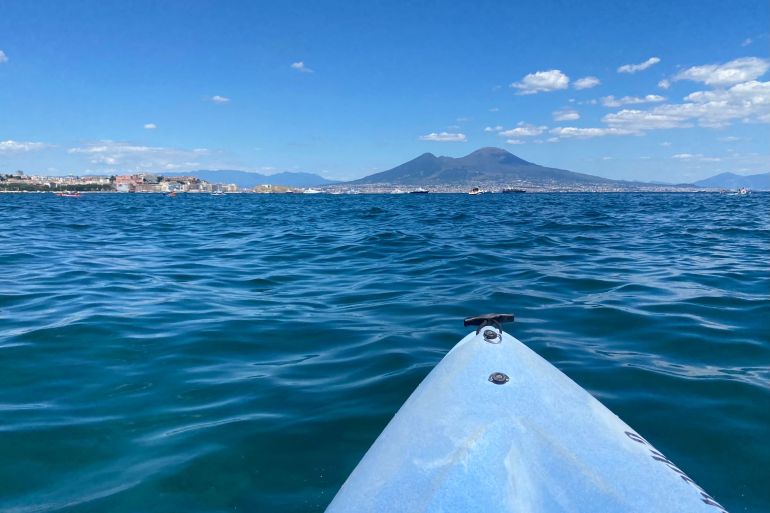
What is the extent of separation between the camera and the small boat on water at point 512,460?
6.80ft

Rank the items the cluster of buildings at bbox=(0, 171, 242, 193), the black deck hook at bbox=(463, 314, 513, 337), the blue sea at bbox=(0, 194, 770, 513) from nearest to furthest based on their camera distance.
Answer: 1. the blue sea at bbox=(0, 194, 770, 513)
2. the black deck hook at bbox=(463, 314, 513, 337)
3. the cluster of buildings at bbox=(0, 171, 242, 193)

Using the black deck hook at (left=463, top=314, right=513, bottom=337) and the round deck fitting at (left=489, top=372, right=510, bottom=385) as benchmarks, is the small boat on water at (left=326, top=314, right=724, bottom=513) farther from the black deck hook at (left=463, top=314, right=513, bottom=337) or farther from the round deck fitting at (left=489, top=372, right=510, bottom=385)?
the black deck hook at (left=463, top=314, right=513, bottom=337)

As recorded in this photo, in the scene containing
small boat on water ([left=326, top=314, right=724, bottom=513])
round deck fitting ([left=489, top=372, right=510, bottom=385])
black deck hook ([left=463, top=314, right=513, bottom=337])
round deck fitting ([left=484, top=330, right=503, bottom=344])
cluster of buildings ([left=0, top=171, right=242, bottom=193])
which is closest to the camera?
small boat on water ([left=326, top=314, right=724, bottom=513])

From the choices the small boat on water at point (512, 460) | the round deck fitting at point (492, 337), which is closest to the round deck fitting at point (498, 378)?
the small boat on water at point (512, 460)

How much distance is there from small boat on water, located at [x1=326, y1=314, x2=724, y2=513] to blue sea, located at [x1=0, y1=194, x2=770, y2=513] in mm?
1079

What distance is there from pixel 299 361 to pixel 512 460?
394cm

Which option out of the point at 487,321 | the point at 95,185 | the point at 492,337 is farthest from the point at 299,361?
the point at 95,185

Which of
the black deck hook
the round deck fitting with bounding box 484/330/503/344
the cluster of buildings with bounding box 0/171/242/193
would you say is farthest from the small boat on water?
the cluster of buildings with bounding box 0/171/242/193

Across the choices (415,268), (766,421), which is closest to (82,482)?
(766,421)

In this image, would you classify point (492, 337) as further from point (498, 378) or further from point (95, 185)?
point (95, 185)

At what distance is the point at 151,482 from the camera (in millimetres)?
3387

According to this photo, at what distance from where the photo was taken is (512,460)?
2273mm

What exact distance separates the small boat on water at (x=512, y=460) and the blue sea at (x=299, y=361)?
108 cm

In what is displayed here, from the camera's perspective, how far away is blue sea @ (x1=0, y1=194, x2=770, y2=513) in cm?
352
